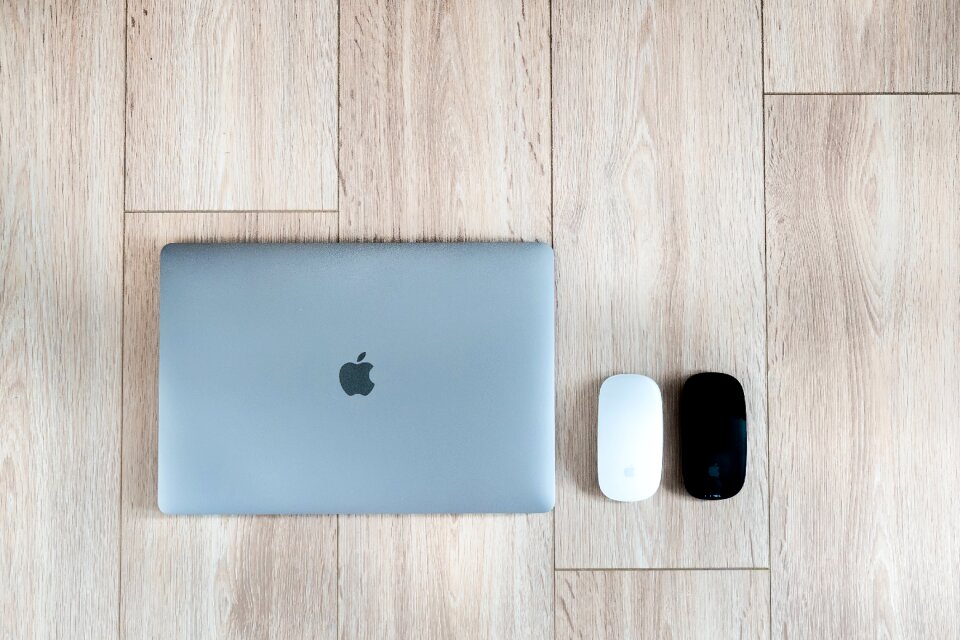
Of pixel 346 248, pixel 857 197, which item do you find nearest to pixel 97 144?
pixel 346 248

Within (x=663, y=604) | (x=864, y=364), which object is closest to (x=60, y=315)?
(x=663, y=604)

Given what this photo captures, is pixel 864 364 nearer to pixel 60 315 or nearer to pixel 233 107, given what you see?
pixel 233 107

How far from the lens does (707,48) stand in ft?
2.83

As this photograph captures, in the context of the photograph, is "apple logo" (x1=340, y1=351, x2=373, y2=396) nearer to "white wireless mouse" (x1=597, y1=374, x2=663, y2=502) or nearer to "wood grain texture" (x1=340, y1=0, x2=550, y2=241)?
"wood grain texture" (x1=340, y1=0, x2=550, y2=241)

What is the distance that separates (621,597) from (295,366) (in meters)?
0.48

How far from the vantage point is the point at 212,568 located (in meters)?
0.84

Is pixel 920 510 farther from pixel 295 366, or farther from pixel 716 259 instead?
pixel 295 366

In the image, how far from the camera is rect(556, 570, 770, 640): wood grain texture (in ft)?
2.77

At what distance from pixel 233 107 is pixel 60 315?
0.34 metres

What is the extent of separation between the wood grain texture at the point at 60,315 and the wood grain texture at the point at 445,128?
1.00 feet

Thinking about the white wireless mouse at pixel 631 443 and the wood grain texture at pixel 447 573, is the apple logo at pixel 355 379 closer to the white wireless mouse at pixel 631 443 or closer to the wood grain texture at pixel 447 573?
the wood grain texture at pixel 447 573

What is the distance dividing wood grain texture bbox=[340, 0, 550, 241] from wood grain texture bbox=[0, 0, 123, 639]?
1.00 feet

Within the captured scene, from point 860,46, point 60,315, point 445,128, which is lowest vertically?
point 60,315

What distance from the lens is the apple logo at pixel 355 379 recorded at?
2.66ft
